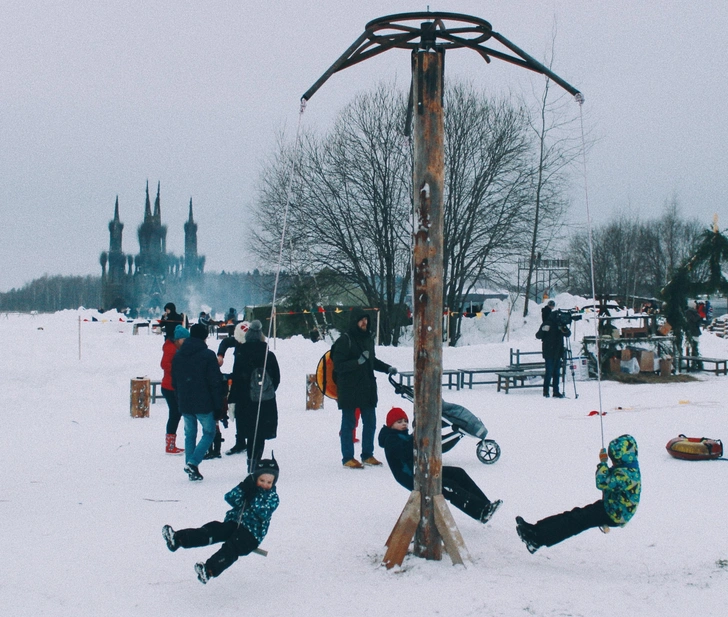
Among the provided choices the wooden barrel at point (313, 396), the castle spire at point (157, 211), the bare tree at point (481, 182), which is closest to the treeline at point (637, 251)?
the bare tree at point (481, 182)

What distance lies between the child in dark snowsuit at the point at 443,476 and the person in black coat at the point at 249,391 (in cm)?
225

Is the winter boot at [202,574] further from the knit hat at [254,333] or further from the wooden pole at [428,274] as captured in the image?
the knit hat at [254,333]

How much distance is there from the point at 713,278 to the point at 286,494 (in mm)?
15164

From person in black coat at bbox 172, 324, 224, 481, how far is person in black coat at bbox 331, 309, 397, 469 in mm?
1442

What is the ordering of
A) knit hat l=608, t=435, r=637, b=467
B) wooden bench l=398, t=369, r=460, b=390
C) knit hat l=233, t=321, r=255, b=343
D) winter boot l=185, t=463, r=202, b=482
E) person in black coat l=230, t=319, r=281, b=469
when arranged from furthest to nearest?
wooden bench l=398, t=369, r=460, b=390, knit hat l=233, t=321, r=255, b=343, person in black coat l=230, t=319, r=281, b=469, winter boot l=185, t=463, r=202, b=482, knit hat l=608, t=435, r=637, b=467

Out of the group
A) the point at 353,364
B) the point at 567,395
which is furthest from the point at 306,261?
the point at 353,364

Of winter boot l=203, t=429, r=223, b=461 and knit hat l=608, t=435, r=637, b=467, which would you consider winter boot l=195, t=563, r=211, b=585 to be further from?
winter boot l=203, t=429, r=223, b=461

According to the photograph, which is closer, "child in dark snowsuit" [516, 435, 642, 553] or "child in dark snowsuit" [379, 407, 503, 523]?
"child in dark snowsuit" [516, 435, 642, 553]

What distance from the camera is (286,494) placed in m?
7.30

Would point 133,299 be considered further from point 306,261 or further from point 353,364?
point 353,364

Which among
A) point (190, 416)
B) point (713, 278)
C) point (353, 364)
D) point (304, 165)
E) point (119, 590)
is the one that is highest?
point (304, 165)

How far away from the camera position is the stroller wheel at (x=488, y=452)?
29.0 feet

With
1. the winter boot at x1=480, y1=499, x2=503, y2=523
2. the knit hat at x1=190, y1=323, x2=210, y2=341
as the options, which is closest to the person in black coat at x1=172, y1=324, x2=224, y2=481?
the knit hat at x1=190, y1=323, x2=210, y2=341

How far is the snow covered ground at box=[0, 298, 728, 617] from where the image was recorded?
185 inches
